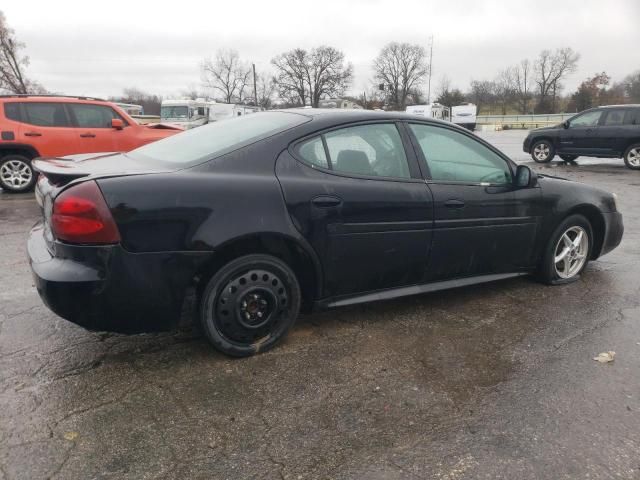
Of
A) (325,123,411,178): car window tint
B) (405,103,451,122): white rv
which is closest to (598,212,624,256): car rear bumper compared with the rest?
(325,123,411,178): car window tint

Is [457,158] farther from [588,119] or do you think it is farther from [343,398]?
[588,119]

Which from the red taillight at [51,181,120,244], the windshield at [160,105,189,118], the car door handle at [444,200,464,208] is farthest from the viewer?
the windshield at [160,105,189,118]

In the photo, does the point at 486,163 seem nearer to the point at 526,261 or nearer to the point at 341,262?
the point at 526,261

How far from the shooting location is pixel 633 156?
1329cm

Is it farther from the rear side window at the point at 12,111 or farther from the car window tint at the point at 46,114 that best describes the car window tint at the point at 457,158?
the rear side window at the point at 12,111

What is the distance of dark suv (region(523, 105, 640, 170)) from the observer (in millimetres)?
13180

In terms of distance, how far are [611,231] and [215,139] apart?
11.7ft

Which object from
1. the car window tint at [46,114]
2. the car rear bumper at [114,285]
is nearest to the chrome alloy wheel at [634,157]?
the car window tint at [46,114]

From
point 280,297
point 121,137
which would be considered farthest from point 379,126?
point 121,137

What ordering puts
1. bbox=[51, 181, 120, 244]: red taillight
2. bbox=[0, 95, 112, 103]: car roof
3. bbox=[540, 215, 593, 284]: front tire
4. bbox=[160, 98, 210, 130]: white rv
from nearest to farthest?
bbox=[51, 181, 120, 244]: red taillight → bbox=[540, 215, 593, 284]: front tire → bbox=[0, 95, 112, 103]: car roof → bbox=[160, 98, 210, 130]: white rv

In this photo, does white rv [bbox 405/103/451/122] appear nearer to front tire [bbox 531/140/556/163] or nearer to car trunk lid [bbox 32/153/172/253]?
front tire [bbox 531/140/556/163]

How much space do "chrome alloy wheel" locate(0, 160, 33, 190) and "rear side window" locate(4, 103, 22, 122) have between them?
742mm

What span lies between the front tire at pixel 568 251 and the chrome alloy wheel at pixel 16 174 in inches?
333

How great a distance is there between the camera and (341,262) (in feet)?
10.2
